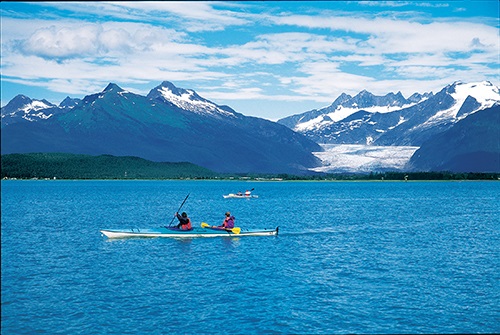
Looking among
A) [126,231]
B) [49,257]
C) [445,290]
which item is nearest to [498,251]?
[445,290]

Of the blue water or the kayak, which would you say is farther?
the kayak

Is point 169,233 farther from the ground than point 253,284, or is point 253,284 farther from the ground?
point 169,233

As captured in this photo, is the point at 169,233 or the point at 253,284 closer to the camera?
the point at 253,284

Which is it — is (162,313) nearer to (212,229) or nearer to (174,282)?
(174,282)

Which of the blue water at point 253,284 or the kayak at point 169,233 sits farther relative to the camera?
the kayak at point 169,233

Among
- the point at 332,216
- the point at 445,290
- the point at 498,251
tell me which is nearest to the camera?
the point at 445,290

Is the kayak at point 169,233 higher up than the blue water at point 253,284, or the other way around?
the kayak at point 169,233

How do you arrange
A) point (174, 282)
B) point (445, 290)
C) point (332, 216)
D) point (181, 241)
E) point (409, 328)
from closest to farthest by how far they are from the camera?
1. point (409, 328)
2. point (445, 290)
3. point (174, 282)
4. point (181, 241)
5. point (332, 216)

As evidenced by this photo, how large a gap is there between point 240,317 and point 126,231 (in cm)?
4198

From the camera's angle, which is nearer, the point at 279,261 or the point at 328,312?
the point at 328,312

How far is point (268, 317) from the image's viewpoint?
116 feet

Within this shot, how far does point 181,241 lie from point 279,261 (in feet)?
64.3

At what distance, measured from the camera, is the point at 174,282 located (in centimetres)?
4606

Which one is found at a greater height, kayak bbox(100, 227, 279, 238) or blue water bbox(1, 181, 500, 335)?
kayak bbox(100, 227, 279, 238)
